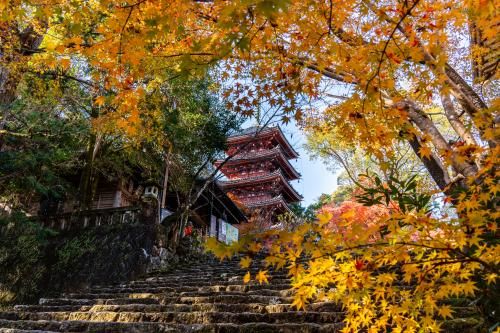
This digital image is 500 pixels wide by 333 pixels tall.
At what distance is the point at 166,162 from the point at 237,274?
5.82 meters

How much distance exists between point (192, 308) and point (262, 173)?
26031 mm

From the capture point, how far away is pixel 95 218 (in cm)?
1068

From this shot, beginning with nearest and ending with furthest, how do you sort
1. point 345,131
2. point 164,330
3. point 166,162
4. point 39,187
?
1. point 345,131
2. point 164,330
3. point 39,187
4. point 166,162

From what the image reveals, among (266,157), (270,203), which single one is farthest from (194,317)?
(266,157)

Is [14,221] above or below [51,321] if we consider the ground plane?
above

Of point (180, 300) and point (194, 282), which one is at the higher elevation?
point (194, 282)

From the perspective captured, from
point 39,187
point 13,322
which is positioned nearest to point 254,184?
point 39,187

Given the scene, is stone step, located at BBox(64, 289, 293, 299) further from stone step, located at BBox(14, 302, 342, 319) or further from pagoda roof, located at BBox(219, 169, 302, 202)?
pagoda roof, located at BBox(219, 169, 302, 202)

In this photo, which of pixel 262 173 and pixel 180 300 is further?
pixel 262 173

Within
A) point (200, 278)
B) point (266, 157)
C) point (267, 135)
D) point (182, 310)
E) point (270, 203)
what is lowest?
point (182, 310)

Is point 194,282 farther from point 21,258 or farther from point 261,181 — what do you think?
point 261,181

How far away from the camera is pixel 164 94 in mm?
11844

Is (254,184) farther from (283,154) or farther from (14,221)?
(14,221)

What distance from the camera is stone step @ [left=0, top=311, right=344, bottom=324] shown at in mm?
4562
